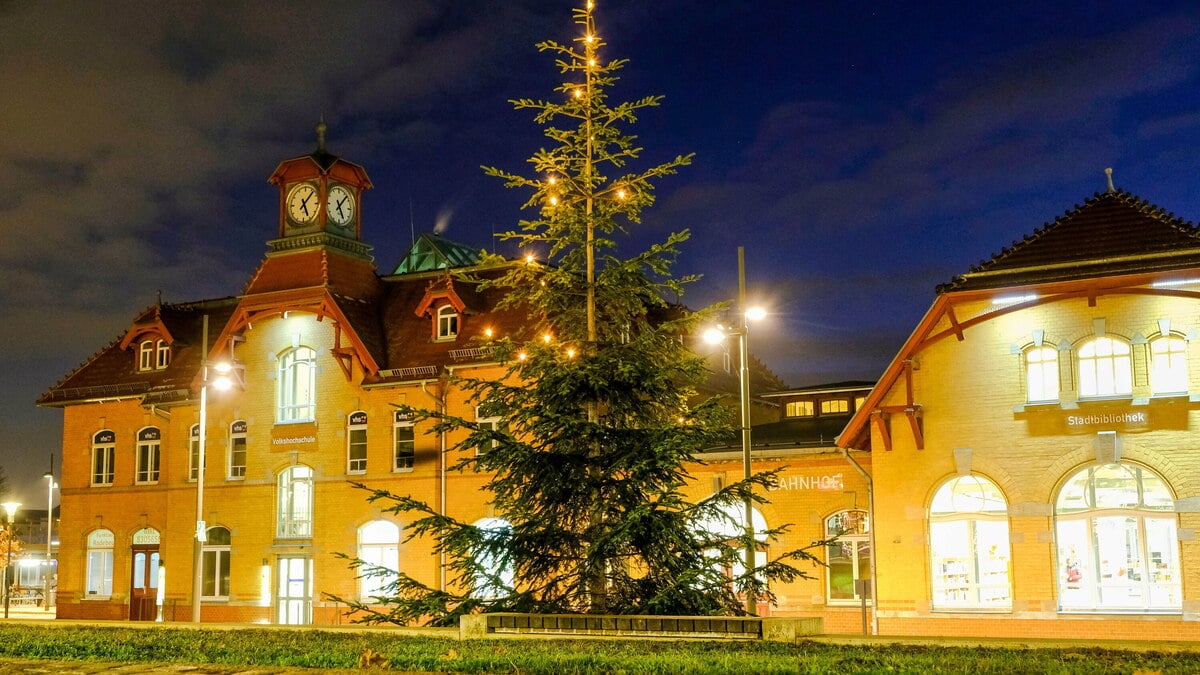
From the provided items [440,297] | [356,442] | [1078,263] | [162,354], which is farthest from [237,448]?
[1078,263]

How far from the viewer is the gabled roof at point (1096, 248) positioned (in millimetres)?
25891

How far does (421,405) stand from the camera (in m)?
36.5

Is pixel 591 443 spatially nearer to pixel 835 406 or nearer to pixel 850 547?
pixel 850 547

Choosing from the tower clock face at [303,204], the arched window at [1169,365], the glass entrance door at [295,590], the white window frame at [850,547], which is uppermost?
the tower clock face at [303,204]

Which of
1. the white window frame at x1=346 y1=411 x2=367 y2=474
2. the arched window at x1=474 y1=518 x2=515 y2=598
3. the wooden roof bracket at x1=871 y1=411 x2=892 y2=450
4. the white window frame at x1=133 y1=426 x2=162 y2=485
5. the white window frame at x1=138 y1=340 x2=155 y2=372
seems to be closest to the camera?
the arched window at x1=474 y1=518 x2=515 y2=598

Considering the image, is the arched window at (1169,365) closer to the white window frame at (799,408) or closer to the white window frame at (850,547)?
the white window frame at (850,547)

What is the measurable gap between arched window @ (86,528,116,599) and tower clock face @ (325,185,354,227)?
13.0 meters

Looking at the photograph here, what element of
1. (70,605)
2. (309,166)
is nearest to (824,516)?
(309,166)

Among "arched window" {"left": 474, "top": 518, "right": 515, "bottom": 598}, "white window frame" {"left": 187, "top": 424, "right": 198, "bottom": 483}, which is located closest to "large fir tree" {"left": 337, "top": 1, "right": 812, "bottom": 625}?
"arched window" {"left": 474, "top": 518, "right": 515, "bottom": 598}

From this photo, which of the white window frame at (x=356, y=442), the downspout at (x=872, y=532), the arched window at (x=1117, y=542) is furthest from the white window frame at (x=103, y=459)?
the arched window at (x=1117, y=542)

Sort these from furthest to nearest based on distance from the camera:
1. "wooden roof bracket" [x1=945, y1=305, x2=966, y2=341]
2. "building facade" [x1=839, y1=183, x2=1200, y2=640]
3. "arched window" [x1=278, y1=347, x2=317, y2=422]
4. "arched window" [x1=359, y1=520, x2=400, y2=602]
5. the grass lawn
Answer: "arched window" [x1=278, y1=347, x2=317, y2=422]
"arched window" [x1=359, y1=520, x2=400, y2=602]
"wooden roof bracket" [x1=945, y1=305, x2=966, y2=341]
"building facade" [x1=839, y1=183, x2=1200, y2=640]
the grass lawn

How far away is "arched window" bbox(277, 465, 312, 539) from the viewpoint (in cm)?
3816

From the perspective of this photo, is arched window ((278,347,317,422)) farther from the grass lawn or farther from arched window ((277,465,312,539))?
the grass lawn

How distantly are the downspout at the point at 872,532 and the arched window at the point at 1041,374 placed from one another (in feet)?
13.8
